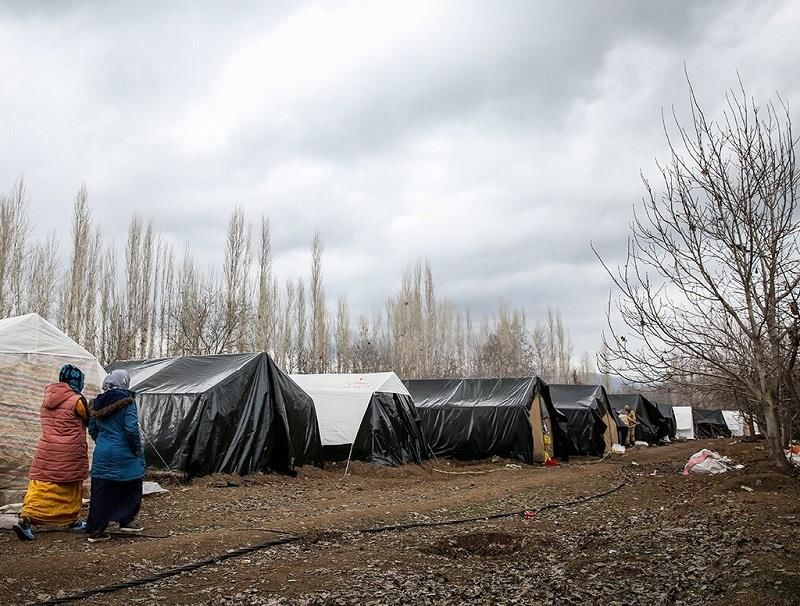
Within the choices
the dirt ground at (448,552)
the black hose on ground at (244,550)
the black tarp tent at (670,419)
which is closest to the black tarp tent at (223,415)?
the dirt ground at (448,552)

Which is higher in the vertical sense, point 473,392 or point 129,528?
point 473,392

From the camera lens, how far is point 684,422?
126 feet

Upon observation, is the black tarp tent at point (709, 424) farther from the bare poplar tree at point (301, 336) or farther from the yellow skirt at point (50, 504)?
the yellow skirt at point (50, 504)

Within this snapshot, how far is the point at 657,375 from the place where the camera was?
32.6ft

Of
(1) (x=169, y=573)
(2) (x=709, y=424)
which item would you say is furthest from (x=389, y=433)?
(2) (x=709, y=424)

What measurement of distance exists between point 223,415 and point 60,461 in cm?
489

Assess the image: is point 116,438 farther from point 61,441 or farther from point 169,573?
point 169,573

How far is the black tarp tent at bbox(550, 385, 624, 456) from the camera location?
2188cm

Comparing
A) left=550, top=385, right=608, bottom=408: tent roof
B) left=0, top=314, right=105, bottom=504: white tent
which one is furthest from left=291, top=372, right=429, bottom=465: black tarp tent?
left=550, top=385, right=608, bottom=408: tent roof

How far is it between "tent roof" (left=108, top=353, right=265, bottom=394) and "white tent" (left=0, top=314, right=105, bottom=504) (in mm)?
2781

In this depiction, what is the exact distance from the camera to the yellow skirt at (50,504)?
686cm

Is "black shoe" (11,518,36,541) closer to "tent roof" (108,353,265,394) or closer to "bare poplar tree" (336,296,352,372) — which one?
"tent roof" (108,353,265,394)

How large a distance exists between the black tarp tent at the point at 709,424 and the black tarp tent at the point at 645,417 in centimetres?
922

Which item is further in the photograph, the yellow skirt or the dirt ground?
the yellow skirt
